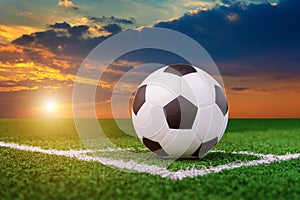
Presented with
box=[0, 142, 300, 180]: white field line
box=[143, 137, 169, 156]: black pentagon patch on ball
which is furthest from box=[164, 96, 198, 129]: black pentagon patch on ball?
box=[0, 142, 300, 180]: white field line

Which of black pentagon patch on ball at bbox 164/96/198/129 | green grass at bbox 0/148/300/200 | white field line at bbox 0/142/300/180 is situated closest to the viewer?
green grass at bbox 0/148/300/200

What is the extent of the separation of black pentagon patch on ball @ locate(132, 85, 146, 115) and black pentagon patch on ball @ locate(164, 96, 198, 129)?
486 mm

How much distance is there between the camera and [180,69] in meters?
6.60

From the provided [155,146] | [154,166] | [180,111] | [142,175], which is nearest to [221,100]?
[180,111]

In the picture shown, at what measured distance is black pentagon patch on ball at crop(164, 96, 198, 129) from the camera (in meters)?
6.25

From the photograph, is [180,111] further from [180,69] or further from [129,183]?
[129,183]

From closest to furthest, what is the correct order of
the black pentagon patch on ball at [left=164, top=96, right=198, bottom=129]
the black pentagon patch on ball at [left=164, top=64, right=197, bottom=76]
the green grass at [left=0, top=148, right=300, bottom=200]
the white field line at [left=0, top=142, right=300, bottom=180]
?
the green grass at [left=0, top=148, right=300, bottom=200], the white field line at [left=0, top=142, right=300, bottom=180], the black pentagon patch on ball at [left=164, top=96, right=198, bottom=129], the black pentagon patch on ball at [left=164, top=64, right=197, bottom=76]

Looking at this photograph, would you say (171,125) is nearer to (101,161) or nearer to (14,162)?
(101,161)

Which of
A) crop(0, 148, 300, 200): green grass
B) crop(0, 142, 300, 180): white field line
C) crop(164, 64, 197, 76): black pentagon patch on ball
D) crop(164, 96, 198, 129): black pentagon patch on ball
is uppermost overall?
crop(164, 64, 197, 76): black pentagon patch on ball

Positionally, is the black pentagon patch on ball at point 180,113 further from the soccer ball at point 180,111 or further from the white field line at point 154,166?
the white field line at point 154,166

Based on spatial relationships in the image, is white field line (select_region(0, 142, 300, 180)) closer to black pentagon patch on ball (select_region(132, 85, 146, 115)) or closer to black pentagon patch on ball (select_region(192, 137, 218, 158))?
black pentagon patch on ball (select_region(192, 137, 218, 158))

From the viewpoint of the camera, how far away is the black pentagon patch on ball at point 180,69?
6531 millimetres

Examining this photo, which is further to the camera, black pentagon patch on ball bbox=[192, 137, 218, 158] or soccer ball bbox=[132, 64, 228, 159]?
black pentagon patch on ball bbox=[192, 137, 218, 158]

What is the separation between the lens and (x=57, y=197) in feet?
13.5
